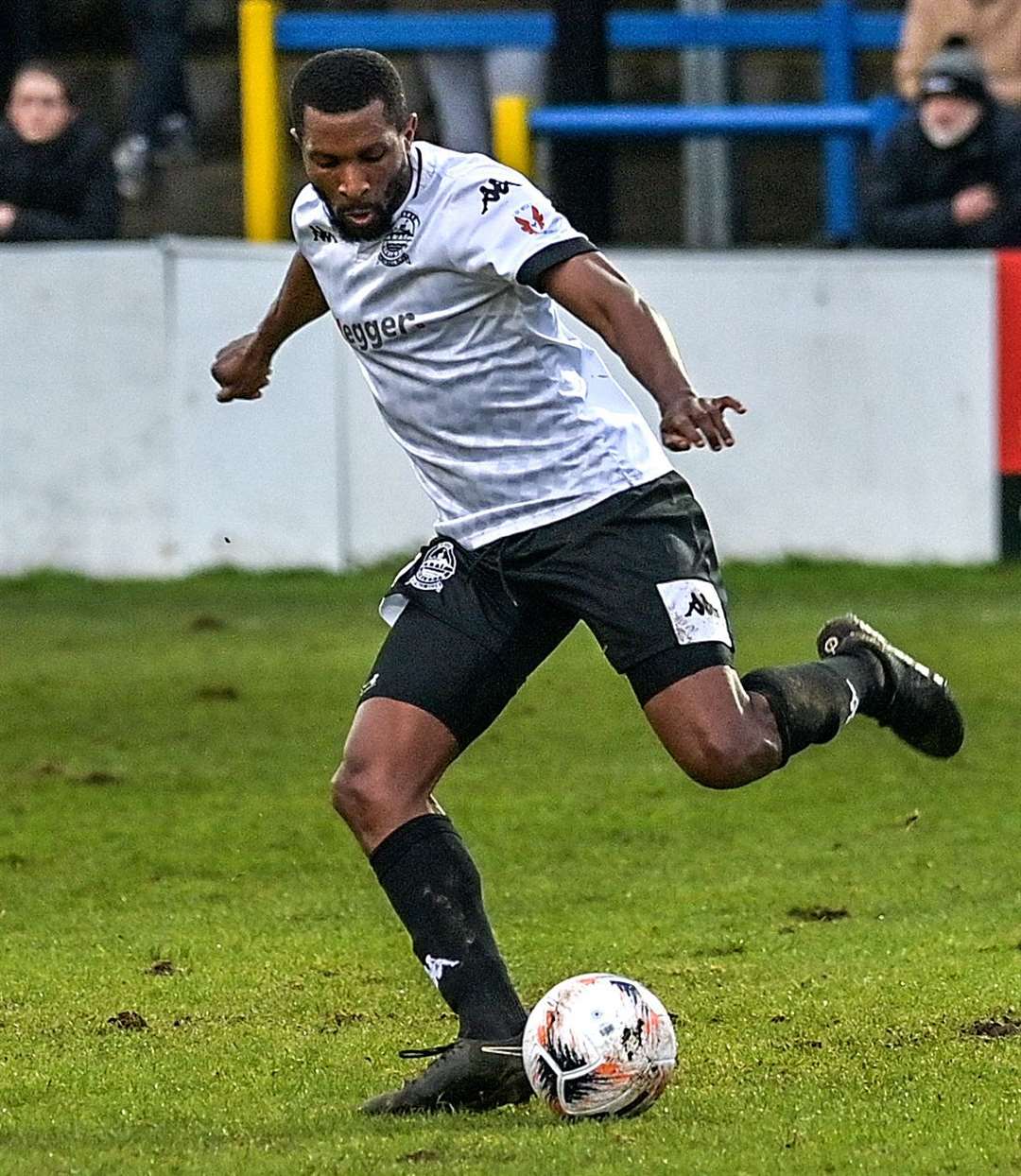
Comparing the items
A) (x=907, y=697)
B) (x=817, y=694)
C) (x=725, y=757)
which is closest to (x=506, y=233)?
(x=725, y=757)

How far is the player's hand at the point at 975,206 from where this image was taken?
43.1 ft

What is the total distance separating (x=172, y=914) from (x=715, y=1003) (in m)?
1.69

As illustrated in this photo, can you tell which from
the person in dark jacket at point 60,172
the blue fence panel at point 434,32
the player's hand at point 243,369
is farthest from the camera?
the blue fence panel at point 434,32

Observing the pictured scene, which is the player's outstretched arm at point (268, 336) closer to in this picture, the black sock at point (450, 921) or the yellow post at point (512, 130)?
the black sock at point (450, 921)

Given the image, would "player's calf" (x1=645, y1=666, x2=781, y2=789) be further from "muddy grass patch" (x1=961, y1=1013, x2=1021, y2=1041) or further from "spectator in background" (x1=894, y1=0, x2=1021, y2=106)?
"spectator in background" (x1=894, y1=0, x2=1021, y2=106)

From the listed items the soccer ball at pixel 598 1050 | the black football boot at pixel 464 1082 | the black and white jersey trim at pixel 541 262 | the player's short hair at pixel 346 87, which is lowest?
the black football boot at pixel 464 1082

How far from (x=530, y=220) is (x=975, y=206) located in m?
8.17

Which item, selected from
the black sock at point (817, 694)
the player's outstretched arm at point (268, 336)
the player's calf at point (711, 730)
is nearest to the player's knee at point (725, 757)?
the player's calf at point (711, 730)

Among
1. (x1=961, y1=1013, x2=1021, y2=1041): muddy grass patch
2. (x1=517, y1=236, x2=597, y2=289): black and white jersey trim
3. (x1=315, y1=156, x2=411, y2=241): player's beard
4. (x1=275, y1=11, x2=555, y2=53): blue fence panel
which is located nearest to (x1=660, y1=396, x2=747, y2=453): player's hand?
(x1=517, y1=236, x2=597, y2=289): black and white jersey trim

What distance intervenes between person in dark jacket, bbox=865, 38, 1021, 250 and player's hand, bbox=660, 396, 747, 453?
846 cm

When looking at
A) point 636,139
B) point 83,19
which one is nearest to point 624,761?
point 636,139

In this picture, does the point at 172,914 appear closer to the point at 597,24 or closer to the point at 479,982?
the point at 479,982

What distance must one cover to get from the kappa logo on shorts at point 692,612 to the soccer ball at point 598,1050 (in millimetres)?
721

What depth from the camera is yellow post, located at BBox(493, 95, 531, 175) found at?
14.0 metres
